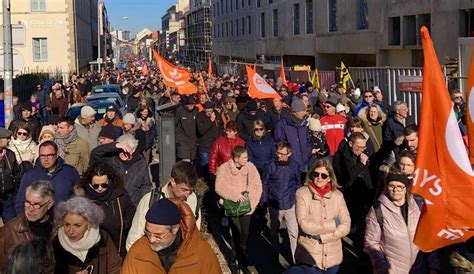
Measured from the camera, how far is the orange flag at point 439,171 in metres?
4.34

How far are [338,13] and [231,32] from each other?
105 ft

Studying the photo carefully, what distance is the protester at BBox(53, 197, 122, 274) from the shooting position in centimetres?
442

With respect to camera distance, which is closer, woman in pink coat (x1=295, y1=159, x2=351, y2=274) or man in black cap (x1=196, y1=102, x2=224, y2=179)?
woman in pink coat (x1=295, y1=159, x2=351, y2=274)

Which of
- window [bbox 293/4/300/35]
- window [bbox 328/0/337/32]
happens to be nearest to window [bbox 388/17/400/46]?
window [bbox 328/0/337/32]

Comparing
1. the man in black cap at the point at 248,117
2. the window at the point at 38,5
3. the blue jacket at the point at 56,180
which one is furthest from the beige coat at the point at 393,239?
the window at the point at 38,5

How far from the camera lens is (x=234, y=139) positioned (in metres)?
9.00

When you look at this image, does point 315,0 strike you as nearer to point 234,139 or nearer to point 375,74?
point 375,74

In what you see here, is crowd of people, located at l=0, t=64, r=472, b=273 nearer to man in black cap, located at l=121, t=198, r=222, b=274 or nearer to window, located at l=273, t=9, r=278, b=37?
man in black cap, located at l=121, t=198, r=222, b=274

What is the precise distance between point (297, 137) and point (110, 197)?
13.4ft

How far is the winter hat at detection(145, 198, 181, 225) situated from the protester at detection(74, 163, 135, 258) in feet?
5.02

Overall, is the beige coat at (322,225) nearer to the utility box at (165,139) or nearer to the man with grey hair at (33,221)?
the man with grey hair at (33,221)

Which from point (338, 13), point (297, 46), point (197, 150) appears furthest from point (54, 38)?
point (197, 150)

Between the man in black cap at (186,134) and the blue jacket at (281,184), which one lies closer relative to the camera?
the blue jacket at (281,184)

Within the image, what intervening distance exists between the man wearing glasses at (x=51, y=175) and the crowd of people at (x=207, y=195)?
0.04 ft
